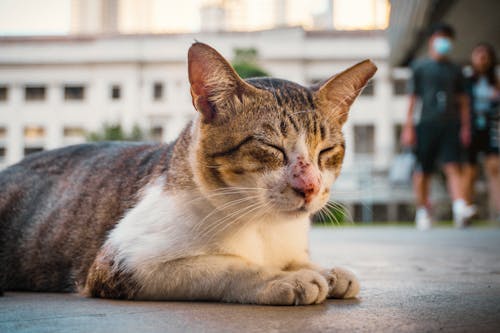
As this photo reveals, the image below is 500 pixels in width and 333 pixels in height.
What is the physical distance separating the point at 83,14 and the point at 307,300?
32.7m

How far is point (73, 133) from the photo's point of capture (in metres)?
29.4

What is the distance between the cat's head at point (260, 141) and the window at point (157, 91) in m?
28.6

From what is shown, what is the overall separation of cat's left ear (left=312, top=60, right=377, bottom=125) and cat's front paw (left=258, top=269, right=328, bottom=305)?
69cm

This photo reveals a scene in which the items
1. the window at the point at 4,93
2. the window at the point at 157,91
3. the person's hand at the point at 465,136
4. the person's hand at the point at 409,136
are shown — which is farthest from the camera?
the window at the point at 157,91

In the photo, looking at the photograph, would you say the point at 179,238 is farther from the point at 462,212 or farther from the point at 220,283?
the point at 462,212

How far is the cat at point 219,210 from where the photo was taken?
5.73ft

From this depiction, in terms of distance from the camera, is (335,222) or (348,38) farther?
(348,38)

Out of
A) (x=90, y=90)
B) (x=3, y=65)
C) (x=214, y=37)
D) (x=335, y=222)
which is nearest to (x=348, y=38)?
(x=214, y=37)

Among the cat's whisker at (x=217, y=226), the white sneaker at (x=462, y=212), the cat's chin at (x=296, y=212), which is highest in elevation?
the cat's chin at (x=296, y=212)

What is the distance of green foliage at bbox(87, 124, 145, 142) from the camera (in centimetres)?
2547

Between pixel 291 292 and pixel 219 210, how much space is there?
0.39 m

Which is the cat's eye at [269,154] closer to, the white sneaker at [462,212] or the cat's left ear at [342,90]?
the cat's left ear at [342,90]

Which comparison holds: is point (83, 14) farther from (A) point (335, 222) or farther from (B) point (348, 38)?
(A) point (335, 222)

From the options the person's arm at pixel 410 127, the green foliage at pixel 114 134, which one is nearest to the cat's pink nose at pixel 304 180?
the person's arm at pixel 410 127
